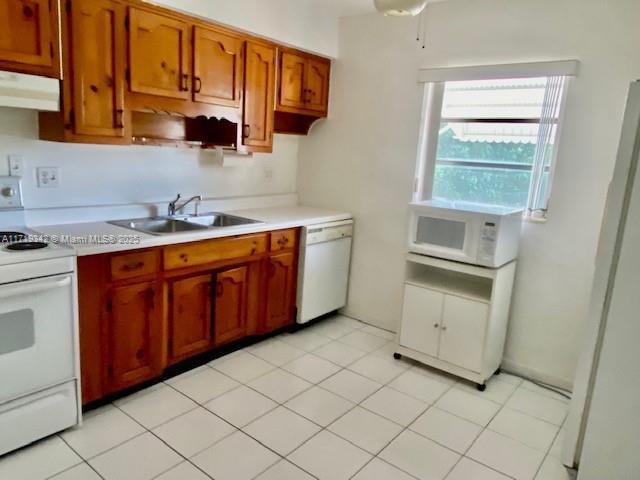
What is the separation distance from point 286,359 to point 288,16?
7.72 ft

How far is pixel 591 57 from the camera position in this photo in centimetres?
260

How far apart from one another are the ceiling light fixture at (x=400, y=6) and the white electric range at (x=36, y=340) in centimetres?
172

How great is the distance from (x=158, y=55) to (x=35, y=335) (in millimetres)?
1579

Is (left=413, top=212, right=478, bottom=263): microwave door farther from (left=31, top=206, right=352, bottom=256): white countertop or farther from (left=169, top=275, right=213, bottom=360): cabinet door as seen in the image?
(left=169, top=275, right=213, bottom=360): cabinet door

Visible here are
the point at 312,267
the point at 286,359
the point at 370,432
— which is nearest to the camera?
the point at 370,432

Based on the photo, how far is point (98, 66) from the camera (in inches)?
90.7

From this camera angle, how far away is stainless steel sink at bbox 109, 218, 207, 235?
282 cm

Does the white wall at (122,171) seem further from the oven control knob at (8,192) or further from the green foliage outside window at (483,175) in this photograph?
the green foliage outside window at (483,175)

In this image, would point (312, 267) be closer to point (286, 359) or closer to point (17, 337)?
point (286, 359)

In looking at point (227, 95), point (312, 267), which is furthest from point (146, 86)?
point (312, 267)

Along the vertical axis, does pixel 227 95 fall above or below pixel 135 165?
above

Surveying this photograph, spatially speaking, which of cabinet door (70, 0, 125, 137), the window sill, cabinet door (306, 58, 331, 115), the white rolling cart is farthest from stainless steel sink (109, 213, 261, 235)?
the window sill

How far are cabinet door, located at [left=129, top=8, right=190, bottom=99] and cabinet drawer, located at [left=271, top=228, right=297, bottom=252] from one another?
3.47 ft

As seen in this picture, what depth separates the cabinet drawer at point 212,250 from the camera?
2.54m
